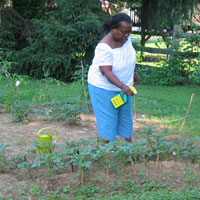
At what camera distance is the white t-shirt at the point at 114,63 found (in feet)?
11.3

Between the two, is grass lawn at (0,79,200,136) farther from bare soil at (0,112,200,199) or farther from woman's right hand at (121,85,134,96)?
woman's right hand at (121,85,134,96)

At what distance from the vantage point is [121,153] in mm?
3408

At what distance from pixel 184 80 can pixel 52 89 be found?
4.02 metres

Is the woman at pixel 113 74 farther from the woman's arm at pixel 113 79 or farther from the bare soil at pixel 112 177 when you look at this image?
the bare soil at pixel 112 177

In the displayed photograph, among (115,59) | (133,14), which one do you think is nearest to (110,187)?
(115,59)

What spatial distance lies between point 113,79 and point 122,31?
0.50m

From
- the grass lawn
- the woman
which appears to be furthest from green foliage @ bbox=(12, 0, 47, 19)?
the woman

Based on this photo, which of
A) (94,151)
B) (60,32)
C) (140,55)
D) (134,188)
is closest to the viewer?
(134,188)

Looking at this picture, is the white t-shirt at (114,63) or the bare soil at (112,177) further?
the white t-shirt at (114,63)

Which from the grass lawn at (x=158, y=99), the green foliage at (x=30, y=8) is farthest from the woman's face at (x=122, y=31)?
the green foliage at (x=30, y=8)

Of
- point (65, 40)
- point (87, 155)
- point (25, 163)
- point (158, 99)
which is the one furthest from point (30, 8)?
point (87, 155)

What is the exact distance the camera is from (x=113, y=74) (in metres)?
3.46

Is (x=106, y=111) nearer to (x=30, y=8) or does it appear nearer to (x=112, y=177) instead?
(x=112, y=177)

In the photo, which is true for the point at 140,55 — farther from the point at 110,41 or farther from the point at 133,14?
the point at 110,41
